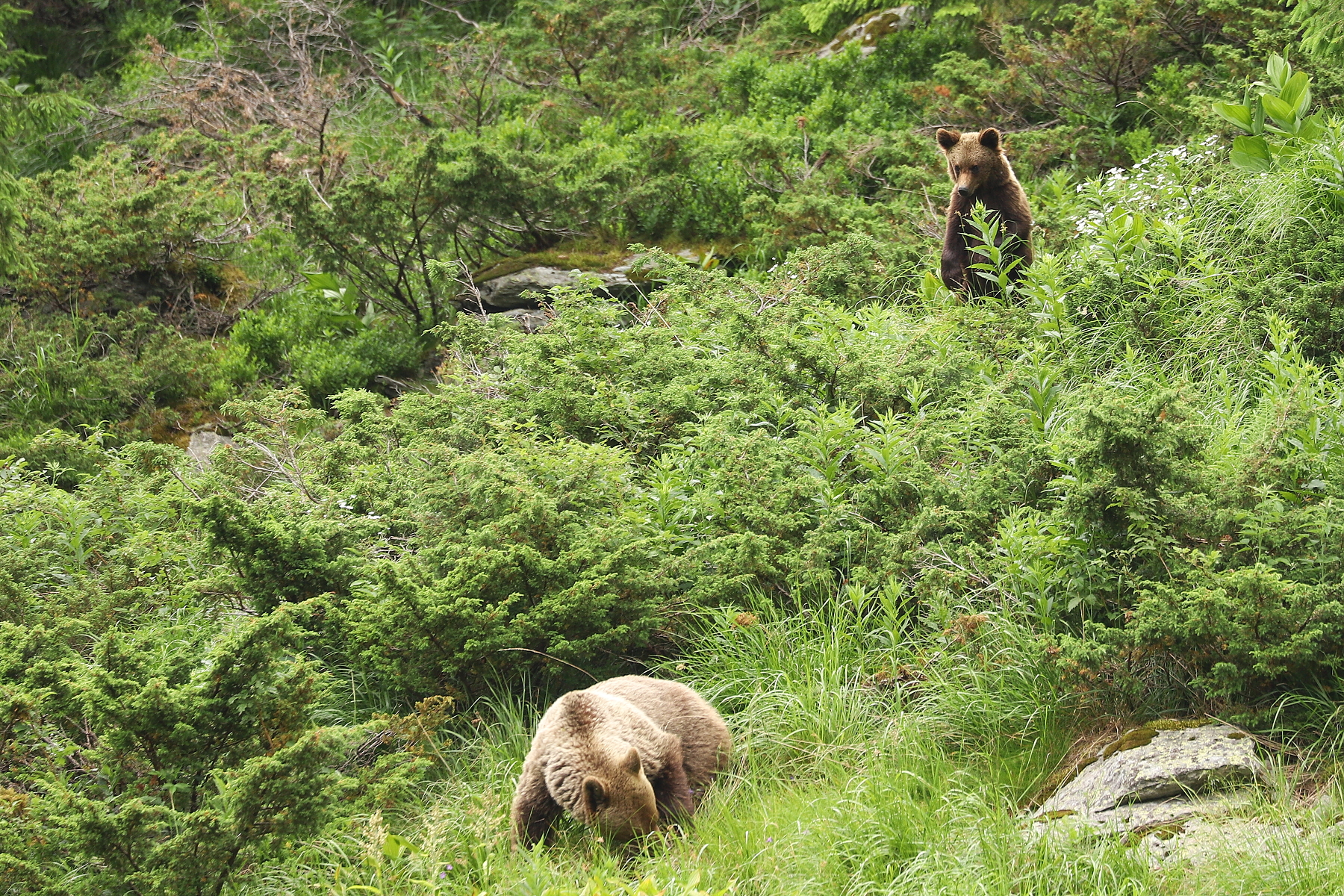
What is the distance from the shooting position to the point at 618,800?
367 cm

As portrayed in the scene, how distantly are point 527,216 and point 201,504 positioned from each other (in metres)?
5.62

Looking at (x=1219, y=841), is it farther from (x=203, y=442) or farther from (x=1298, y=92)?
(x=203, y=442)

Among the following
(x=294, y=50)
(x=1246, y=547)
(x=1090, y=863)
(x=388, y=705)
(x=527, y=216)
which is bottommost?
(x=388, y=705)

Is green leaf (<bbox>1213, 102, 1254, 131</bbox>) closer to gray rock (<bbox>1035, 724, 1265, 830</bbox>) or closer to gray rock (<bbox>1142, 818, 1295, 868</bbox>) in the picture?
gray rock (<bbox>1035, 724, 1265, 830</bbox>)

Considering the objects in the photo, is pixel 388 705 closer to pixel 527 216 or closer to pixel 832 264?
pixel 832 264

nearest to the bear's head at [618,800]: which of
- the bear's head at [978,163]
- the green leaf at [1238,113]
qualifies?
the bear's head at [978,163]

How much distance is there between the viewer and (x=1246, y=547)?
406 centimetres

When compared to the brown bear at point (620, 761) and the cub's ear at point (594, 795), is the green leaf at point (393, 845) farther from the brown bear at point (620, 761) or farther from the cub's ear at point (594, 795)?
the cub's ear at point (594, 795)

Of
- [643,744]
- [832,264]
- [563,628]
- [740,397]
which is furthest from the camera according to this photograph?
[832,264]

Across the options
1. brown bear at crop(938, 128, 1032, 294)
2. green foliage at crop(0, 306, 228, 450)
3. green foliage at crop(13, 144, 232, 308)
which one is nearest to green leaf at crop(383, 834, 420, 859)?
brown bear at crop(938, 128, 1032, 294)

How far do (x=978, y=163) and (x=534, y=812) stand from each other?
18.4 feet

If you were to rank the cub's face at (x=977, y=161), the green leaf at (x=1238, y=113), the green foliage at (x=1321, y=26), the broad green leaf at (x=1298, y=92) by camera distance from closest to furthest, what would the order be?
1. the broad green leaf at (x=1298, y=92)
2. the green leaf at (x=1238, y=113)
3. the green foliage at (x=1321, y=26)
4. the cub's face at (x=977, y=161)

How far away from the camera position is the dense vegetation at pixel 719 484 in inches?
148

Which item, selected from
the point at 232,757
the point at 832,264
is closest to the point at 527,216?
the point at 832,264
